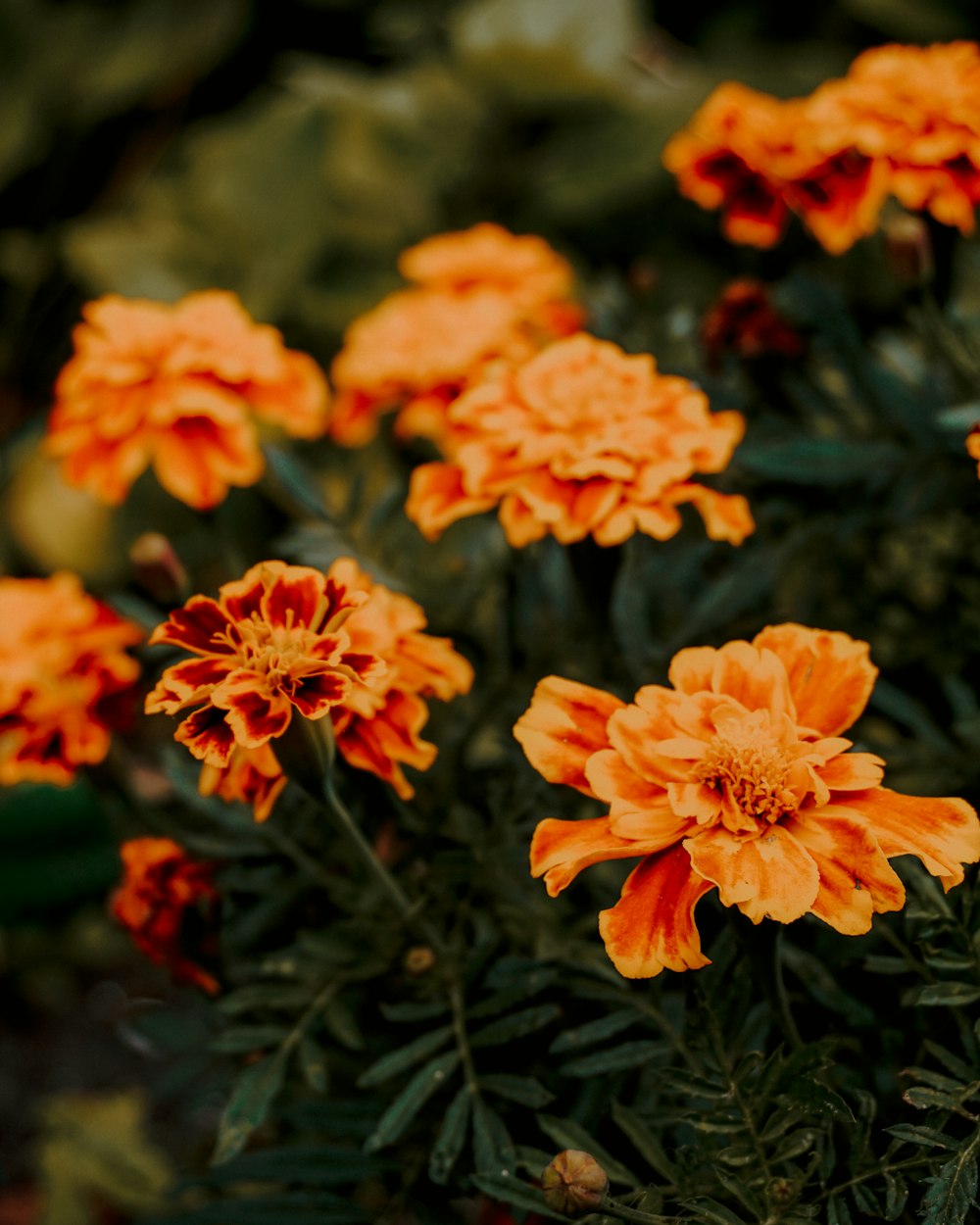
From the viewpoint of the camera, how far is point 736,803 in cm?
37

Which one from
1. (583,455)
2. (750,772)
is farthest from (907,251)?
(750,772)

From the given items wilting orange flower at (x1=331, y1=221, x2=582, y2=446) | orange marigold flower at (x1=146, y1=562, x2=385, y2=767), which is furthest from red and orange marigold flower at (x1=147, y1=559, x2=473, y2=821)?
wilting orange flower at (x1=331, y1=221, x2=582, y2=446)

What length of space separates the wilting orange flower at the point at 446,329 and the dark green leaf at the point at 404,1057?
1.01 ft

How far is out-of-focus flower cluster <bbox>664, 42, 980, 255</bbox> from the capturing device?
57 cm

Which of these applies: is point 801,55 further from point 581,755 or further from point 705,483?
point 581,755

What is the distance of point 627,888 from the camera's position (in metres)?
0.37

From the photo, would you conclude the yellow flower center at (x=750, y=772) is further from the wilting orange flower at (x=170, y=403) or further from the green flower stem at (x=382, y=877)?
the wilting orange flower at (x=170, y=403)

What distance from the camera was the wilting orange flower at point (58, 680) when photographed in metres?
0.56

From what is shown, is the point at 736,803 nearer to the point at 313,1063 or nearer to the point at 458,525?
the point at 313,1063

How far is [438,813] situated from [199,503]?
21 cm

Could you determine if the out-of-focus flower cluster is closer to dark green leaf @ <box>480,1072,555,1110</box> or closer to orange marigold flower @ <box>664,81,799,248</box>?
orange marigold flower @ <box>664,81,799,248</box>

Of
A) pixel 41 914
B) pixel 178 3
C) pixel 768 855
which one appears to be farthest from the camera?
pixel 178 3

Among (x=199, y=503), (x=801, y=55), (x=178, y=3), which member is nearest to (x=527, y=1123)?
(x=199, y=503)

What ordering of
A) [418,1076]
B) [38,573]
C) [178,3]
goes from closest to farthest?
[418,1076]
[38,573]
[178,3]
